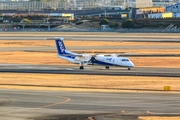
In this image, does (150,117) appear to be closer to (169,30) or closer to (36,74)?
(36,74)

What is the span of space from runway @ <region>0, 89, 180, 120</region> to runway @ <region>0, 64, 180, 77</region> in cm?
1571

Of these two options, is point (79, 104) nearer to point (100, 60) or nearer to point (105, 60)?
point (105, 60)

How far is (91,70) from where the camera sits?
192ft

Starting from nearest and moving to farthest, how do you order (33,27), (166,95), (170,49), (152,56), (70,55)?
1. (166,95)
2. (70,55)
3. (152,56)
4. (170,49)
5. (33,27)

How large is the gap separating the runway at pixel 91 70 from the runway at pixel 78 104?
51.5 feet

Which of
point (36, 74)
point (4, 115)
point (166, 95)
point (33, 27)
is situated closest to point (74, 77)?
point (36, 74)

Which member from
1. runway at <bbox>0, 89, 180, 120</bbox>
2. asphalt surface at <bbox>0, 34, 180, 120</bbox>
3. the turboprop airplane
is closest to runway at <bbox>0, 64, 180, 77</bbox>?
the turboprop airplane

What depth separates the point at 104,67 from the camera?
62.1 m

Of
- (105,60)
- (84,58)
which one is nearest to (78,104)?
(105,60)

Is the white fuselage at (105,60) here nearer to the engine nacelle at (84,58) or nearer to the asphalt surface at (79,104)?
the engine nacelle at (84,58)

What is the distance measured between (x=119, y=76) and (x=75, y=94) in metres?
15.0

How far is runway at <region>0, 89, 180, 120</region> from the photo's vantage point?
30.1 m

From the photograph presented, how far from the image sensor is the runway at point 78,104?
98.8 feet

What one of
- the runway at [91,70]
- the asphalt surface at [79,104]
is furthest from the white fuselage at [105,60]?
the asphalt surface at [79,104]
